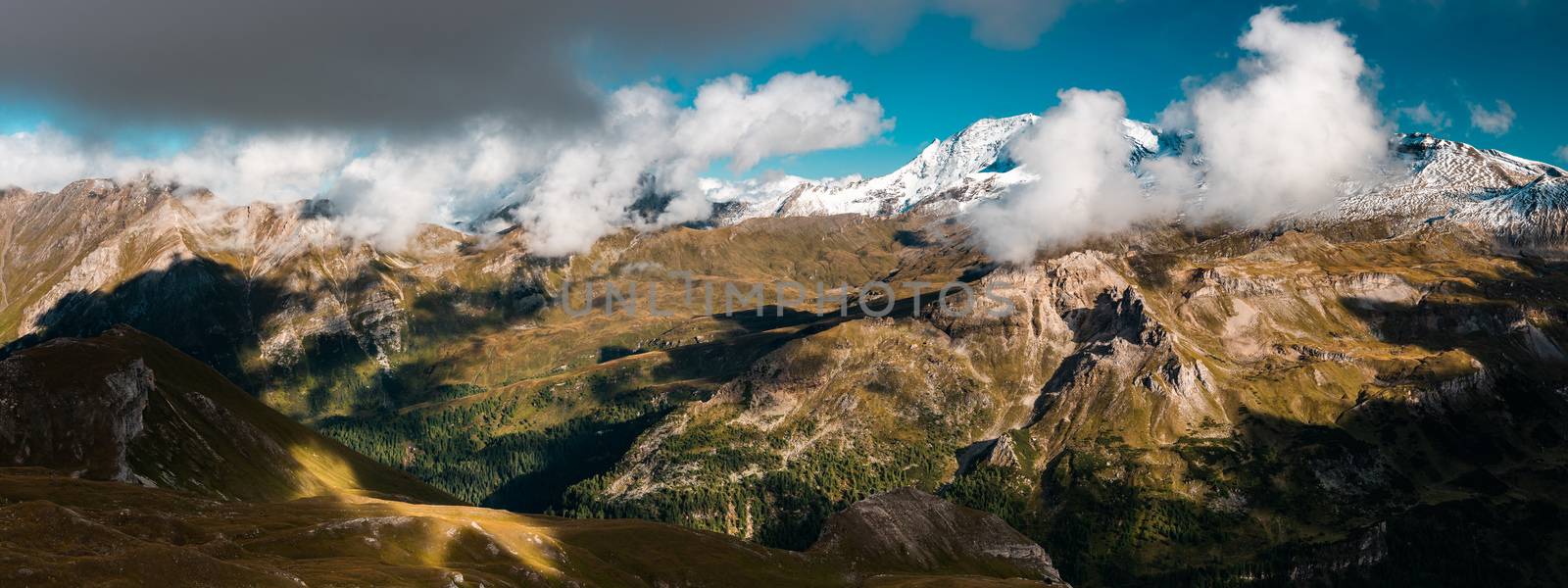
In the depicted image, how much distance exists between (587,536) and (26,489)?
9529cm

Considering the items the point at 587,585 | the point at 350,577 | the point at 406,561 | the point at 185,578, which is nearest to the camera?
the point at 185,578

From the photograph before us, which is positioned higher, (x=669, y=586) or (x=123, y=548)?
(x=123, y=548)

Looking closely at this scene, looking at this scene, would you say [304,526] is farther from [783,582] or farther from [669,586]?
[783,582]

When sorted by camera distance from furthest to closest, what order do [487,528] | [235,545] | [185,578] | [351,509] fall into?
[351,509], [487,528], [235,545], [185,578]

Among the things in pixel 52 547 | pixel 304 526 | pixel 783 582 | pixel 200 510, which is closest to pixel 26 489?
pixel 200 510

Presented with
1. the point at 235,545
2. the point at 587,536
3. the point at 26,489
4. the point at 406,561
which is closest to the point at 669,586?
the point at 587,536

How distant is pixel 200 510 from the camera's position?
167m

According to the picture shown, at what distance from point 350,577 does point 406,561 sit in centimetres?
2869

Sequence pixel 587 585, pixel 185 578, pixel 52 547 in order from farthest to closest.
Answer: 1. pixel 587 585
2. pixel 52 547
3. pixel 185 578

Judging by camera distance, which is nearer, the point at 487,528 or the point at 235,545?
the point at 235,545

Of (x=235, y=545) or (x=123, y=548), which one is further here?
(x=235, y=545)

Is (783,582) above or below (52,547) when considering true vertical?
below

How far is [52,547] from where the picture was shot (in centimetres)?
11181

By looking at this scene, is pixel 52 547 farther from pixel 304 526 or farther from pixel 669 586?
pixel 669 586
